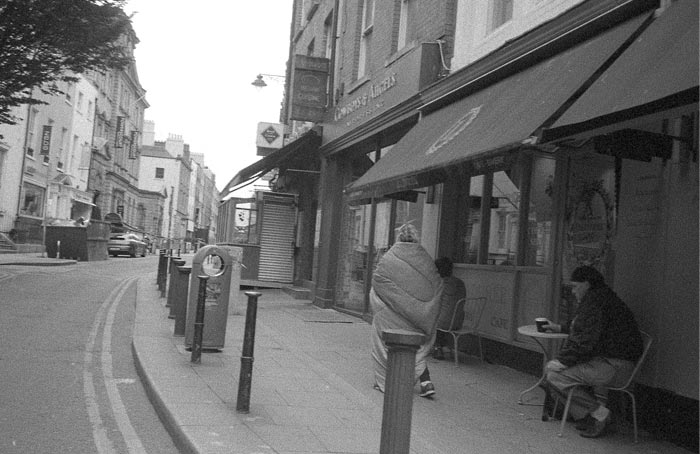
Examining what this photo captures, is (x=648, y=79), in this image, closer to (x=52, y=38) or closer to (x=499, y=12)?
(x=499, y=12)

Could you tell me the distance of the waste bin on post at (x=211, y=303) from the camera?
28.7ft

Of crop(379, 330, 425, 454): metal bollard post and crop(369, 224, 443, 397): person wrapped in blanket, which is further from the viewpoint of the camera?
crop(369, 224, 443, 397): person wrapped in blanket

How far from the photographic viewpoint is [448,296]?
30.3 ft

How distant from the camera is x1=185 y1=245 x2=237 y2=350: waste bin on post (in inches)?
345

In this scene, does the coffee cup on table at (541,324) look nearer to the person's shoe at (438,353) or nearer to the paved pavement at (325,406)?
the paved pavement at (325,406)

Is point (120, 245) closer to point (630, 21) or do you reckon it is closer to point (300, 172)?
point (300, 172)

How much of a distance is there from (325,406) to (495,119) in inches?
127

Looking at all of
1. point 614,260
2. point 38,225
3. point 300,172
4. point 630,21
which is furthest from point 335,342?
point 38,225

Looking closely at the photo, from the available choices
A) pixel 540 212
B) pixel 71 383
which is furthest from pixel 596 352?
pixel 71 383

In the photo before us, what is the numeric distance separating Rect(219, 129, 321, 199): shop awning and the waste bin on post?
8.53 meters

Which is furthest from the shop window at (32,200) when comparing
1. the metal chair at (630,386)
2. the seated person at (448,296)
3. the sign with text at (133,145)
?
the metal chair at (630,386)

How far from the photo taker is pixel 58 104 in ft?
133

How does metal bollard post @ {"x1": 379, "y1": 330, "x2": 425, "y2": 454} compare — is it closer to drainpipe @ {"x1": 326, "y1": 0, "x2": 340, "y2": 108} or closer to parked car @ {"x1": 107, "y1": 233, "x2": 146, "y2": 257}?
drainpipe @ {"x1": 326, "y1": 0, "x2": 340, "y2": 108}

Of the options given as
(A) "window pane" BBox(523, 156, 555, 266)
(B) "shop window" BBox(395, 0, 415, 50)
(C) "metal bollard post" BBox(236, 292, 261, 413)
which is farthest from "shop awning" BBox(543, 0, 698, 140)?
(B) "shop window" BBox(395, 0, 415, 50)
